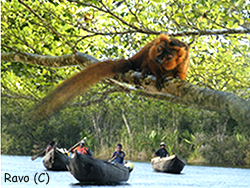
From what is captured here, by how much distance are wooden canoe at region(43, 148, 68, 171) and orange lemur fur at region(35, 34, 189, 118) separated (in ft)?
61.5

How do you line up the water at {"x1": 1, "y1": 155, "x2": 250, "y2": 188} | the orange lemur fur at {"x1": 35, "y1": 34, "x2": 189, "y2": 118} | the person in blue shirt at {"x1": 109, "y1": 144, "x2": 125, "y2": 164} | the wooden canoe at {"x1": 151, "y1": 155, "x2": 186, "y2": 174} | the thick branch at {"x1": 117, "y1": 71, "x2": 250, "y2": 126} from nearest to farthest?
1. the thick branch at {"x1": 117, "y1": 71, "x2": 250, "y2": 126}
2. the orange lemur fur at {"x1": 35, "y1": 34, "x2": 189, "y2": 118}
3. the person in blue shirt at {"x1": 109, "y1": 144, "x2": 125, "y2": 164}
4. the water at {"x1": 1, "y1": 155, "x2": 250, "y2": 188}
5. the wooden canoe at {"x1": 151, "y1": 155, "x2": 186, "y2": 174}

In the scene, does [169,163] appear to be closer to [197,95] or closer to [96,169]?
[96,169]

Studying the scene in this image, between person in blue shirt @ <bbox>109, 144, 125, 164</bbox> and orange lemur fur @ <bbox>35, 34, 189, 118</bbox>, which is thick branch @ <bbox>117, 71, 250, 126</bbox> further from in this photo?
person in blue shirt @ <bbox>109, 144, 125, 164</bbox>

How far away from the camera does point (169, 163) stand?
78.0ft

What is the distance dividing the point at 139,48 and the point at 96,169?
10.9 m

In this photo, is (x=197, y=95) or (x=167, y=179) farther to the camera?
(x=167, y=179)

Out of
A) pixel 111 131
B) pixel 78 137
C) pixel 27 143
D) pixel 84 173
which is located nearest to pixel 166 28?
pixel 84 173

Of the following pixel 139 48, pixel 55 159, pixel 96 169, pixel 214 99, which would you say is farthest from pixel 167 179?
pixel 214 99

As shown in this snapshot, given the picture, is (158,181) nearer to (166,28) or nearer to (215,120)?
(215,120)

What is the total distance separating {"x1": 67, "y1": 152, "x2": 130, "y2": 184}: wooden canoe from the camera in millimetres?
17859

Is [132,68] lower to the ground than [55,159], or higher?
higher

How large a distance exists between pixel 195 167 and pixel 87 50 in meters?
22.5

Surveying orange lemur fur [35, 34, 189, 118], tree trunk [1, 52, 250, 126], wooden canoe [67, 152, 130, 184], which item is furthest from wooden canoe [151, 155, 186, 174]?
orange lemur fur [35, 34, 189, 118]

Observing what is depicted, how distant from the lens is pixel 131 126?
30906 millimetres
